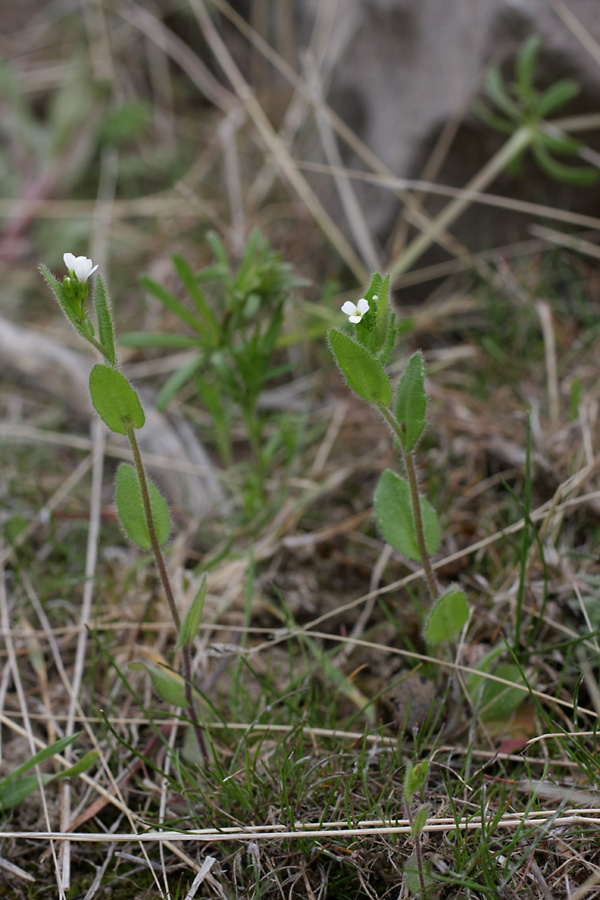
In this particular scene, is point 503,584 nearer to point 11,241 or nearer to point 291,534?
point 291,534

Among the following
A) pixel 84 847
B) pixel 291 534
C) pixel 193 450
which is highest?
pixel 193 450

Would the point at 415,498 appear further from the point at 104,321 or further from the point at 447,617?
the point at 104,321

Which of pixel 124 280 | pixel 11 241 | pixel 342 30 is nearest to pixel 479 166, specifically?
pixel 342 30

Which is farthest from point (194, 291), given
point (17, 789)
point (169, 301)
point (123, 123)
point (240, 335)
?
point (123, 123)

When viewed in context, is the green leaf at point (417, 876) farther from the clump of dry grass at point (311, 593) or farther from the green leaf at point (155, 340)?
the green leaf at point (155, 340)

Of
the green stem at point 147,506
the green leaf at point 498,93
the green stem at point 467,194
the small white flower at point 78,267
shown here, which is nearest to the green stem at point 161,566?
the green stem at point 147,506

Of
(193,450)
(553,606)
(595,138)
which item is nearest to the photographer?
(553,606)
